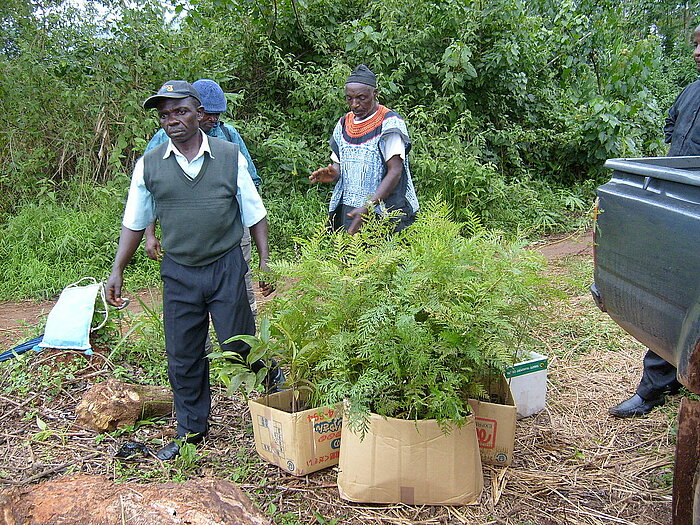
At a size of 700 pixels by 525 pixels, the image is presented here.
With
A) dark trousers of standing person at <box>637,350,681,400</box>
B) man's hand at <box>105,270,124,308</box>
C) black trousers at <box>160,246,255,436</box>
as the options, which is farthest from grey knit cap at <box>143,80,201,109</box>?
dark trousers of standing person at <box>637,350,681,400</box>

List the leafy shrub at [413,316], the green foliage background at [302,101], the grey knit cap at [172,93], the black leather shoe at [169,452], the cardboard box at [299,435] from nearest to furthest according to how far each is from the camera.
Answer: the leafy shrub at [413,316]
the cardboard box at [299,435]
the grey knit cap at [172,93]
the black leather shoe at [169,452]
the green foliage background at [302,101]

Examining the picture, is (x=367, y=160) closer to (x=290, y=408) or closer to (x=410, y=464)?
(x=290, y=408)

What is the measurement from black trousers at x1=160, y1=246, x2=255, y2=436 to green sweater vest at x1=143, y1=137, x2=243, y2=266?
2.8 inches

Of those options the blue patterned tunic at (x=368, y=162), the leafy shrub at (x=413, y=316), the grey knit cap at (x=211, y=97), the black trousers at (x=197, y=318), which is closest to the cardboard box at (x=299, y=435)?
the leafy shrub at (x=413, y=316)

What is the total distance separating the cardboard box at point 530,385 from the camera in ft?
11.5

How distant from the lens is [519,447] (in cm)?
337

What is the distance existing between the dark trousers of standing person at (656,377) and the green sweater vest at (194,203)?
238cm

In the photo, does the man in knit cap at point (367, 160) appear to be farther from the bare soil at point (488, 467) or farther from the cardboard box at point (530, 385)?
the bare soil at point (488, 467)

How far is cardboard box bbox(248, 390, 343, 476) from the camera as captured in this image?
2.92 metres

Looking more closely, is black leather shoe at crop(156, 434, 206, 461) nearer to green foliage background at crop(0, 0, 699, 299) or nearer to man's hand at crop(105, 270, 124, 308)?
man's hand at crop(105, 270, 124, 308)

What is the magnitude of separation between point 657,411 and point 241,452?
2.32 metres

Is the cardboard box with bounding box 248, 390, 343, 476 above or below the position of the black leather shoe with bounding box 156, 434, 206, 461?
above

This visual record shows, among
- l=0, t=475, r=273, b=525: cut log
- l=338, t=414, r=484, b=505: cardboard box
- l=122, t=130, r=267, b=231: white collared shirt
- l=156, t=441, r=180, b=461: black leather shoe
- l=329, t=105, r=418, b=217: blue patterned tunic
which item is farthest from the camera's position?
l=329, t=105, r=418, b=217: blue patterned tunic

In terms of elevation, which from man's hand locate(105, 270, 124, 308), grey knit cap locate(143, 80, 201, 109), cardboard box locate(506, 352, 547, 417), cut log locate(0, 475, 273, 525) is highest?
grey knit cap locate(143, 80, 201, 109)
